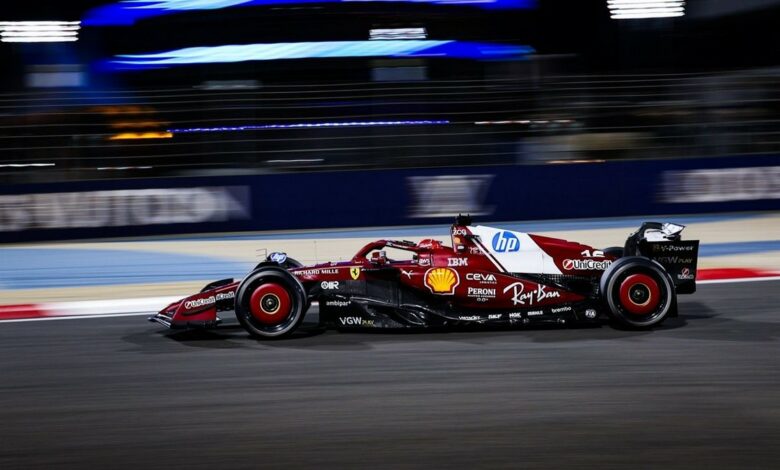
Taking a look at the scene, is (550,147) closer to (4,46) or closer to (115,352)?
(115,352)

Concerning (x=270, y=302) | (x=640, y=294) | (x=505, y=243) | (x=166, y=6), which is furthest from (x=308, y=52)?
(x=640, y=294)

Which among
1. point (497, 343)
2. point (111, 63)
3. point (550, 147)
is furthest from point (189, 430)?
point (111, 63)

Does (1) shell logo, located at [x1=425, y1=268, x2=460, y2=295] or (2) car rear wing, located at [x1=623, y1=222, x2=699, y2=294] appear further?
(2) car rear wing, located at [x1=623, y1=222, x2=699, y2=294]

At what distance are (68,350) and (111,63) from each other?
1741 centimetres

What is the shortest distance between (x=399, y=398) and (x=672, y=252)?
9.49 feet

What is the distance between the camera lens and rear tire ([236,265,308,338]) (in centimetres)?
700

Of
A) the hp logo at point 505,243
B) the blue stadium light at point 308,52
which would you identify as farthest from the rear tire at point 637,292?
the blue stadium light at point 308,52

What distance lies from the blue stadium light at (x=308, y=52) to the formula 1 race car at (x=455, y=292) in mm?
15489

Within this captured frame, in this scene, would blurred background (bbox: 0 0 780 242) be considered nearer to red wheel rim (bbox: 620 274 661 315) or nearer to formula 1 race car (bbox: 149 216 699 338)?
formula 1 race car (bbox: 149 216 699 338)

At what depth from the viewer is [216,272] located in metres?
11.0

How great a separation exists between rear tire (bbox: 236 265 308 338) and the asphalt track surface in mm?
136

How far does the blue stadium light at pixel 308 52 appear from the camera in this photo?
22.3 m

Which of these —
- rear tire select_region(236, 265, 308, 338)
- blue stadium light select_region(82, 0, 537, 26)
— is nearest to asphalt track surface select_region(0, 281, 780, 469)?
rear tire select_region(236, 265, 308, 338)

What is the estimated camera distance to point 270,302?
7062mm
